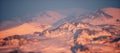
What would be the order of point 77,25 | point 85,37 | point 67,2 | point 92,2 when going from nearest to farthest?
point 85,37, point 77,25, point 92,2, point 67,2

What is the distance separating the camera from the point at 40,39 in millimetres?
59250

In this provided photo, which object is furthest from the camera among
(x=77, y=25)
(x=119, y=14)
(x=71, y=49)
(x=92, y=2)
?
(x=92, y=2)

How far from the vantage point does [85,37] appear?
187 feet

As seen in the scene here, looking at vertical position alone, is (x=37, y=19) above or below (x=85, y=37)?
above

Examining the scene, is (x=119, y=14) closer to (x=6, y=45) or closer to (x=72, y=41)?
(x=72, y=41)

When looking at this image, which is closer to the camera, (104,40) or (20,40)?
(104,40)

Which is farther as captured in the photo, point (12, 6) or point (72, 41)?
point (12, 6)

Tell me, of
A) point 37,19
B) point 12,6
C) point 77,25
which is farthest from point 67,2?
point 77,25

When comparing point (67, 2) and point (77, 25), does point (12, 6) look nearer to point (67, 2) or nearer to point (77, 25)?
point (67, 2)

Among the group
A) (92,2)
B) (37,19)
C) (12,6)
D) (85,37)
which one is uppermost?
(12,6)

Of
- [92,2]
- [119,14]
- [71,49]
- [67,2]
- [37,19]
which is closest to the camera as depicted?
[71,49]

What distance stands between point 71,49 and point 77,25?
1933cm

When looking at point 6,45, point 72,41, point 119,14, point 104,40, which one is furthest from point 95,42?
point 119,14

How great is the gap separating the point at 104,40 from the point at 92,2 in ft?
318
